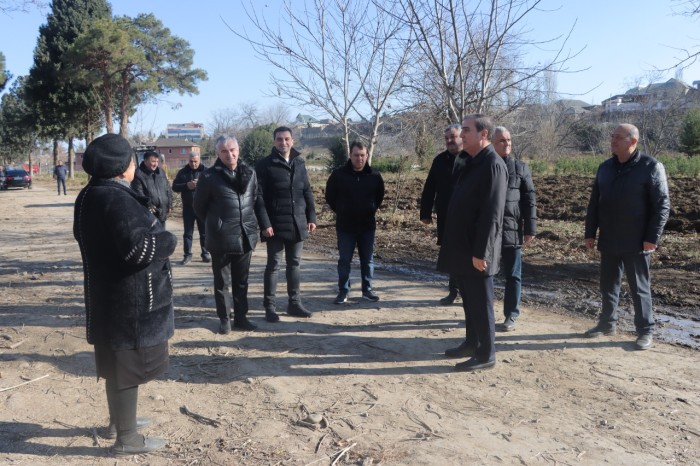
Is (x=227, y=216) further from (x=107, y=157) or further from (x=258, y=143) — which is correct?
(x=258, y=143)

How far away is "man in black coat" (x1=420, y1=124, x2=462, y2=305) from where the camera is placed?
6.06 metres

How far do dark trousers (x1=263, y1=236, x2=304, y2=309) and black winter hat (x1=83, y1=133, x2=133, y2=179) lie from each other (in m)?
2.71

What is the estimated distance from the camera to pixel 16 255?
10.2 m

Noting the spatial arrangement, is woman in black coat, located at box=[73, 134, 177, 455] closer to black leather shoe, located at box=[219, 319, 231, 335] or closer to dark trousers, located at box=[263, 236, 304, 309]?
black leather shoe, located at box=[219, 319, 231, 335]

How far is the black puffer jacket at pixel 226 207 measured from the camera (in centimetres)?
521

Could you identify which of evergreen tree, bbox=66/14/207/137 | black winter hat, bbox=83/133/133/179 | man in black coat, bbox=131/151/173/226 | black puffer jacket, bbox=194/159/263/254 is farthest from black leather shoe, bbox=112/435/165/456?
evergreen tree, bbox=66/14/207/137

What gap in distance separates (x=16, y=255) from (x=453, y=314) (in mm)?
8219

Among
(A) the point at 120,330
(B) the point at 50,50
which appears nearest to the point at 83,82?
(B) the point at 50,50

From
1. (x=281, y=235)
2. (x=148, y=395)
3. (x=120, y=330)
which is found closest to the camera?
(x=120, y=330)

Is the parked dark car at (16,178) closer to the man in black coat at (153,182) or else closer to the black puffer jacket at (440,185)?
the man in black coat at (153,182)

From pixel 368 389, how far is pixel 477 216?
1.54 metres

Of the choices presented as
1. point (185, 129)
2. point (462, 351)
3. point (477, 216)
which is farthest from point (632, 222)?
point (185, 129)

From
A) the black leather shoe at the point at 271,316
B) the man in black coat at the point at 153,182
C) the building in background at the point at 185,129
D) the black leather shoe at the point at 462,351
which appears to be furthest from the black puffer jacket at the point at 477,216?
the building in background at the point at 185,129

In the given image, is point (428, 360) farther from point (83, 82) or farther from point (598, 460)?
point (83, 82)
